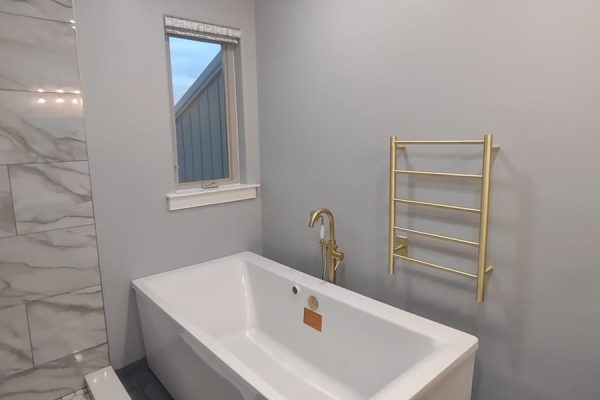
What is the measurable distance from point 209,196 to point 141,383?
1.22 metres

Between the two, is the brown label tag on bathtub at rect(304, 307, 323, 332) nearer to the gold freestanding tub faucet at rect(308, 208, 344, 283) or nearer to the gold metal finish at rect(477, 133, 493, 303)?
the gold freestanding tub faucet at rect(308, 208, 344, 283)

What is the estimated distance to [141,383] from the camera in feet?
7.31

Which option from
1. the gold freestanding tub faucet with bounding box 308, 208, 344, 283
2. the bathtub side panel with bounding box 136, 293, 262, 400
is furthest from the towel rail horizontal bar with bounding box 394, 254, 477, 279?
the bathtub side panel with bounding box 136, 293, 262, 400

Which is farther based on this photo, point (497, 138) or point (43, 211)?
point (43, 211)

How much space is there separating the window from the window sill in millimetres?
115

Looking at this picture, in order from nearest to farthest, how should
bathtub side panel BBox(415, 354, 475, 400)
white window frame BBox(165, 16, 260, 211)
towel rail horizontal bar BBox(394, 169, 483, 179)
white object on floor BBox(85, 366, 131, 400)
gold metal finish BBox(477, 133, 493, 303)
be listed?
bathtub side panel BBox(415, 354, 475, 400)
gold metal finish BBox(477, 133, 493, 303)
towel rail horizontal bar BBox(394, 169, 483, 179)
white object on floor BBox(85, 366, 131, 400)
white window frame BBox(165, 16, 260, 211)

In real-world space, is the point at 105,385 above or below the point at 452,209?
below

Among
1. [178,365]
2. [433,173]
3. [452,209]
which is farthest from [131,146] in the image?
[452,209]

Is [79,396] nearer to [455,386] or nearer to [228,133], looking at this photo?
[228,133]

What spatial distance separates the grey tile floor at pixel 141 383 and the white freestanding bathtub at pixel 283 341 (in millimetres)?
58

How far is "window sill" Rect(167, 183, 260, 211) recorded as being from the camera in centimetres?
237

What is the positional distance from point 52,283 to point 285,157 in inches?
61.2

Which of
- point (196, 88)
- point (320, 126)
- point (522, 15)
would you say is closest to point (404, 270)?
point (320, 126)

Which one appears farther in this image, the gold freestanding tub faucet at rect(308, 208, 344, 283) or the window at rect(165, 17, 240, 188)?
the window at rect(165, 17, 240, 188)
